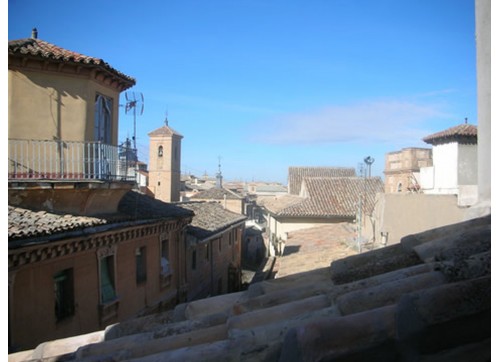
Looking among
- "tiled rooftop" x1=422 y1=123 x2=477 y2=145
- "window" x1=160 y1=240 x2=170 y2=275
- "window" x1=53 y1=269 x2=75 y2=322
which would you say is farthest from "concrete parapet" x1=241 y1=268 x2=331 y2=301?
"tiled rooftop" x1=422 y1=123 x2=477 y2=145

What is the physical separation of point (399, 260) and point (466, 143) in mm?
17667

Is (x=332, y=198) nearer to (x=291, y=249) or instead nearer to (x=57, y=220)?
(x=291, y=249)

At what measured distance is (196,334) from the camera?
2.30 metres

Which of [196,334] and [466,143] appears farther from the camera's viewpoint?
[466,143]

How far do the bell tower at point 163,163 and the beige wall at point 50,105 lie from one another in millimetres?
30395

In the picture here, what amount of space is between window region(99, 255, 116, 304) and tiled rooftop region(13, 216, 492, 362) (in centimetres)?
780

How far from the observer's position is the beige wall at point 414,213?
967 cm

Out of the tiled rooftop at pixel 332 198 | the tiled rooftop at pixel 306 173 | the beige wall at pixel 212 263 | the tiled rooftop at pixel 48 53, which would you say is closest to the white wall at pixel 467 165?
the tiled rooftop at pixel 332 198

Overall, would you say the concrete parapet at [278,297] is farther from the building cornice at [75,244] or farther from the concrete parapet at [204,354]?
the building cornice at [75,244]

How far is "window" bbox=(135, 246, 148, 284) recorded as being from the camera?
1281cm

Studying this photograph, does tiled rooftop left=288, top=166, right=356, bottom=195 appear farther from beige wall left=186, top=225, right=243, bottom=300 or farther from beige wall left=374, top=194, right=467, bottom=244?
beige wall left=374, top=194, right=467, bottom=244

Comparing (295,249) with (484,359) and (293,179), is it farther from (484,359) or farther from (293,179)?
(293,179)

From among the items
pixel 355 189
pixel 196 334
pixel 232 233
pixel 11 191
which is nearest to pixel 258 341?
pixel 196 334

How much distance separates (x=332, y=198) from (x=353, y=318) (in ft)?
89.7
